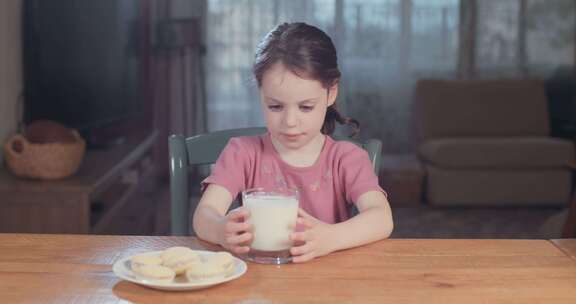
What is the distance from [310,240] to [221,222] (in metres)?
0.17

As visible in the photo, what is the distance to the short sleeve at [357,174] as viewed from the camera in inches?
60.2

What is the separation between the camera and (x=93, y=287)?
109 centimetres

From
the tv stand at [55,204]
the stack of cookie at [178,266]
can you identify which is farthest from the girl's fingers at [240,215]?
the tv stand at [55,204]

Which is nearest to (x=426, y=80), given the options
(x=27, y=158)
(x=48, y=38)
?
(x=48, y=38)

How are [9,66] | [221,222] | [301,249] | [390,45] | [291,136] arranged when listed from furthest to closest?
[390,45], [9,66], [291,136], [221,222], [301,249]

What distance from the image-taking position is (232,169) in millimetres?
1560

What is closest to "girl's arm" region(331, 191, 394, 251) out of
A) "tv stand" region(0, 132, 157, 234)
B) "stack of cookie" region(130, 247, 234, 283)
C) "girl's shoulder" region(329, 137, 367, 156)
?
"girl's shoulder" region(329, 137, 367, 156)

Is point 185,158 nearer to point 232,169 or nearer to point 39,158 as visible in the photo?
point 232,169

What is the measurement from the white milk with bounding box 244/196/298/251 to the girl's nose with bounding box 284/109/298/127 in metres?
0.19

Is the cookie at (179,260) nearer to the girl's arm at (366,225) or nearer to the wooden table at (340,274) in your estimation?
the wooden table at (340,274)

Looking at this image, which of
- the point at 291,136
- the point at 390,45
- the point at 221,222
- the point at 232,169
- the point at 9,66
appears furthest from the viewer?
the point at 390,45

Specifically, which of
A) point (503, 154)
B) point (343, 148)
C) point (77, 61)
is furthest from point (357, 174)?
point (503, 154)

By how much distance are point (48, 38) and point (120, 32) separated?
786 mm

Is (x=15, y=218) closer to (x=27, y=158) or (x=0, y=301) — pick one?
(x=27, y=158)
